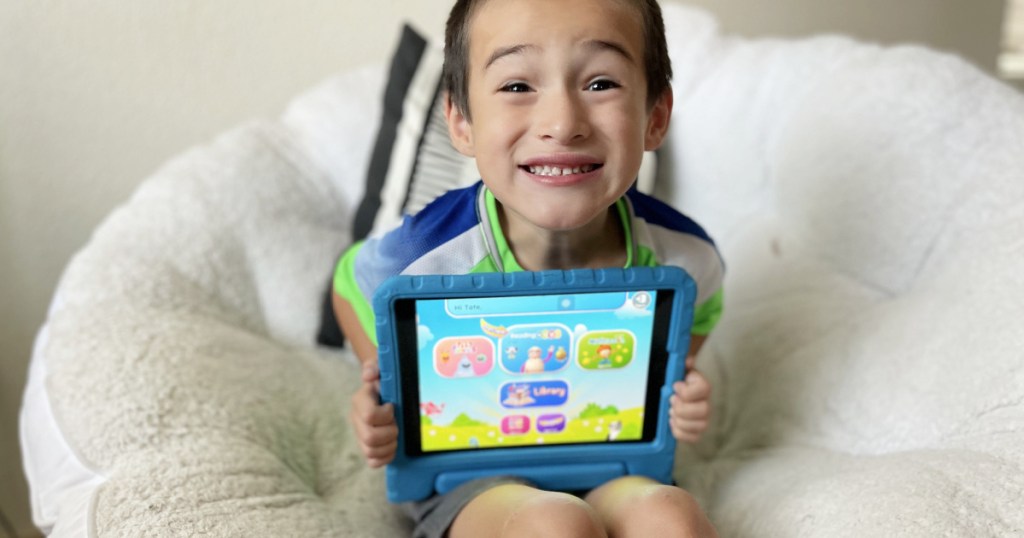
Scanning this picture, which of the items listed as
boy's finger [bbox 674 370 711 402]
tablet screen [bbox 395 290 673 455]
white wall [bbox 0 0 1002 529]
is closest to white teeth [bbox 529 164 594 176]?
tablet screen [bbox 395 290 673 455]

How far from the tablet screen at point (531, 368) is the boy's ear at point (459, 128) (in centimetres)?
15

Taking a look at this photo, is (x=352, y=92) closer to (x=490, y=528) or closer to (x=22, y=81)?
(x=22, y=81)

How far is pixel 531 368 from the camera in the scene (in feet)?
2.47

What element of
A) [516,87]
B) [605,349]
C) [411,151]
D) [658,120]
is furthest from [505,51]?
[411,151]

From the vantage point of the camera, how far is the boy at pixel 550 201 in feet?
2.14

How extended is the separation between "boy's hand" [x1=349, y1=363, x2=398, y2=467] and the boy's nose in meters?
Answer: 0.27

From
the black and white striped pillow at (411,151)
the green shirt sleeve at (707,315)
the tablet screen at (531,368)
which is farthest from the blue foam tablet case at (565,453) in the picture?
the black and white striped pillow at (411,151)

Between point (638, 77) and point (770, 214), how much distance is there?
0.62 m

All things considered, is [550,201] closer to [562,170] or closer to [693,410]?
[562,170]

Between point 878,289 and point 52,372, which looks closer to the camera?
point 52,372

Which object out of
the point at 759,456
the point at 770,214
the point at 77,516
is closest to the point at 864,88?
the point at 770,214

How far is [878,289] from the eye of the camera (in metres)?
1.05

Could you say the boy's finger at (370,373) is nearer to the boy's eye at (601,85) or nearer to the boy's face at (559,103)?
the boy's face at (559,103)

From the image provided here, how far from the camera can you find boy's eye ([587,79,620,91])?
662 millimetres
